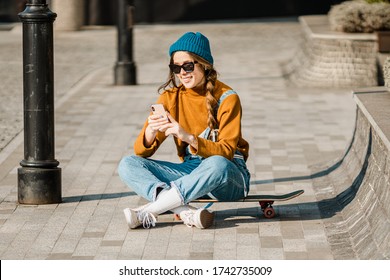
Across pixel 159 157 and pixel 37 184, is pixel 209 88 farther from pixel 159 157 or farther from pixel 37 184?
pixel 159 157

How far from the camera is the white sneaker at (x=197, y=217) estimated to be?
7625 millimetres

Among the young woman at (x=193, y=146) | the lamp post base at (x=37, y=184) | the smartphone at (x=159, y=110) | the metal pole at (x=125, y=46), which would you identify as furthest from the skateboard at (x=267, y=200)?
the metal pole at (x=125, y=46)

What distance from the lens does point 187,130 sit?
7.74 metres

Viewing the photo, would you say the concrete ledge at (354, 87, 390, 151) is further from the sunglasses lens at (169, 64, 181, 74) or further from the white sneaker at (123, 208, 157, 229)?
the white sneaker at (123, 208, 157, 229)

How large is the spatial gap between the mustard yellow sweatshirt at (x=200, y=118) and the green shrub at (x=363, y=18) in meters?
8.21

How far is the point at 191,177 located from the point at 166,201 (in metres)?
0.24

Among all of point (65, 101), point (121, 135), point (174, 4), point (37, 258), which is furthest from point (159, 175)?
point (174, 4)

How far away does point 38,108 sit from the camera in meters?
8.38

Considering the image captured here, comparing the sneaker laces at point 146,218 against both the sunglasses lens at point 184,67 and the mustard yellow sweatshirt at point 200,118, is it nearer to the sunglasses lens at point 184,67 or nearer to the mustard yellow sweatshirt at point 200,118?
the mustard yellow sweatshirt at point 200,118

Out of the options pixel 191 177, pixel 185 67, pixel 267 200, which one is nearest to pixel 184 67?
pixel 185 67

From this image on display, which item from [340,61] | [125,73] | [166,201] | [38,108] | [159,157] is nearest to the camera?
[166,201]

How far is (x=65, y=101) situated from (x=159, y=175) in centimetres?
704
